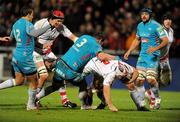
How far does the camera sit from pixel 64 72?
46.3 feet

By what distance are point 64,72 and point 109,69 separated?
1.11m

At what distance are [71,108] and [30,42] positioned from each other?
1.92 m

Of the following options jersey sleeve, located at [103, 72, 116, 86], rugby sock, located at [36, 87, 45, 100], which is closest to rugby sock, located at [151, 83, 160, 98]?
jersey sleeve, located at [103, 72, 116, 86]

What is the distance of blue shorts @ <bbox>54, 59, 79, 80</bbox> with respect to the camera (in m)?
14.1

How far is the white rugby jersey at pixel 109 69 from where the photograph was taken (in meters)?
13.5

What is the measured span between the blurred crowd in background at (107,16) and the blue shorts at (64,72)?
9170 mm

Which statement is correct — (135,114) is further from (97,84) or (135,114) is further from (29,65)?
(29,65)

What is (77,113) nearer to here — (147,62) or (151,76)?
(151,76)

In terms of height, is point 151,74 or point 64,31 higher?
point 64,31

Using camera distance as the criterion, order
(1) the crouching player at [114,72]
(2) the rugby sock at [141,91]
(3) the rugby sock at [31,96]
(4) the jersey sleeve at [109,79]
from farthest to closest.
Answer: (2) the rugby sock at [141,91] < (3) the rugby sock at [31,96] < (1) the crouching player at [114,72] < (4) the jersey sleeve at [109,79]

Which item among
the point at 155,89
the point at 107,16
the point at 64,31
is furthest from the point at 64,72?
the point at 107,16

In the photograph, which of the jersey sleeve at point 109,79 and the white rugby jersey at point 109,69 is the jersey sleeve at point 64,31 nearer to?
the white rugby jersey at point 109,69

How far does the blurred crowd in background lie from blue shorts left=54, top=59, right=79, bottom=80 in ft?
30.1

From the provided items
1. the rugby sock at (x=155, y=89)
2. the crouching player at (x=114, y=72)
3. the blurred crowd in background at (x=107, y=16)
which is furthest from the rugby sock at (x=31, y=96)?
the blurred crowd in background at (x=107, y=16)
